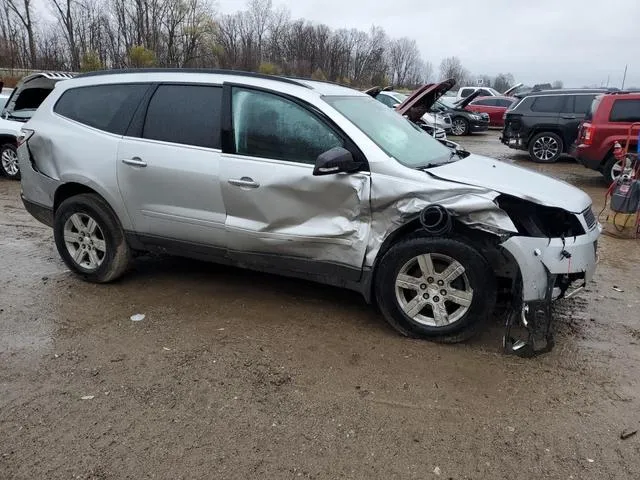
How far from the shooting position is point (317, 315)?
13.7 ft

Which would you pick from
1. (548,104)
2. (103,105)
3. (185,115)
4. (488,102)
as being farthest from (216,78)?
(488,102)

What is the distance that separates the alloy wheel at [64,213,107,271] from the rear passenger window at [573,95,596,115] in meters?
12.8

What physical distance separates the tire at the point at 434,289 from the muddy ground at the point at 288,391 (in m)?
0.16

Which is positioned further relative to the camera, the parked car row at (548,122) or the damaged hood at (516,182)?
the parked car row at (548,122)

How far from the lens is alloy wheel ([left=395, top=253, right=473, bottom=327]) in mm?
3525

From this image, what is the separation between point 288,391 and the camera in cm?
314

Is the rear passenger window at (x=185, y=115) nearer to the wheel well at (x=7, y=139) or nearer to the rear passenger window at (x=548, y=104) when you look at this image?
the wheel well at (x=7, y=139)

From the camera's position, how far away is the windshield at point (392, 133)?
3.86m

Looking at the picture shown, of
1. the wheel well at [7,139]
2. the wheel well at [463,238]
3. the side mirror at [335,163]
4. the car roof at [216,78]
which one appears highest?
the car roof at [216,78]

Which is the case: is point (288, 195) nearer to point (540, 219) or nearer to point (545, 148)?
point (540, 219)

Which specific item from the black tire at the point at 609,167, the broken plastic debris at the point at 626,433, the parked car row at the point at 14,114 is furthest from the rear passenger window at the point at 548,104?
the broken plastic debris at the point at 626,433

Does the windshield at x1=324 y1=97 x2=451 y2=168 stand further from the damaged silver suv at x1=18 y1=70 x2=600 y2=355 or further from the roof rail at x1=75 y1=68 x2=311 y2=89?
the roof rail at x1=75 y1=68 x2=311 y2=89

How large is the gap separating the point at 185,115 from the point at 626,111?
30.8 ft

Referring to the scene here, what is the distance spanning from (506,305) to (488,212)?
110cm
